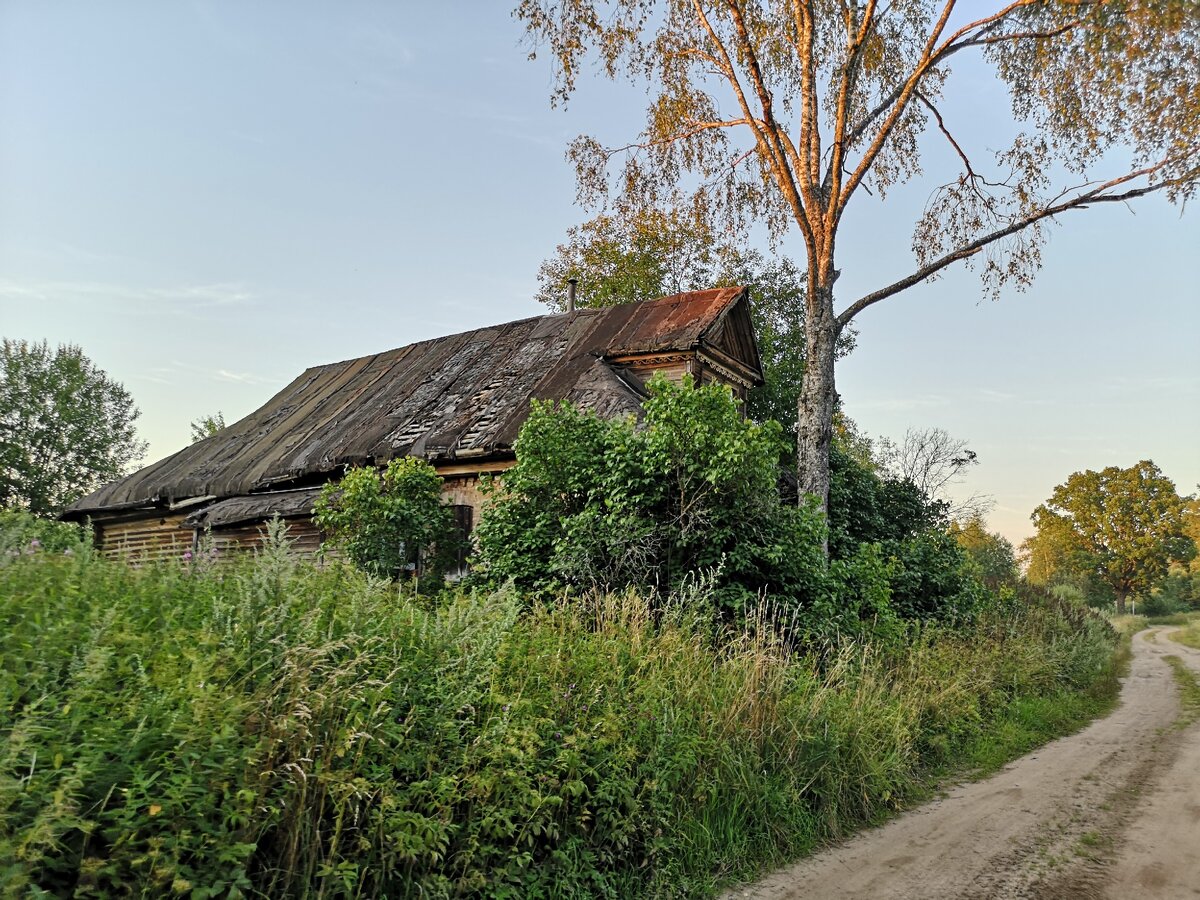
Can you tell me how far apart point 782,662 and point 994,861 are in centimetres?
198

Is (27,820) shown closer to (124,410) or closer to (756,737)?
(756,737)

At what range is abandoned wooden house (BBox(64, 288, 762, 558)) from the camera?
13711 mm

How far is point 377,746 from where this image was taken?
11.5 ft

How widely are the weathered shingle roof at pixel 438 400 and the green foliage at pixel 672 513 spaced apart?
350 cm

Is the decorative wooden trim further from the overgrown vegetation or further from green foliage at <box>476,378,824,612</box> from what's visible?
green foliage at <box>476,378,824,612</box>

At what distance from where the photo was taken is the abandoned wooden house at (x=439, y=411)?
13.7 m

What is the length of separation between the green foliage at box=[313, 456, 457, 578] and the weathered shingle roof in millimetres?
1593

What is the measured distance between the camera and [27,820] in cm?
256

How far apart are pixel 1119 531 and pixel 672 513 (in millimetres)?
51088

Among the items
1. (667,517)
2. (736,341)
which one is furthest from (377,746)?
(736,341)

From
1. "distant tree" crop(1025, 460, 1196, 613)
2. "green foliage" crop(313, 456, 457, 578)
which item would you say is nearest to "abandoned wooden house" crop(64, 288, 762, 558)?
"green foliage" crop(313, 456, 457, 578)

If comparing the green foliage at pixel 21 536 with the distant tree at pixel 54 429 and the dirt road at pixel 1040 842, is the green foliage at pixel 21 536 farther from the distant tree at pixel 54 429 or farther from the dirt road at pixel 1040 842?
the distant tree at pixel 54 429

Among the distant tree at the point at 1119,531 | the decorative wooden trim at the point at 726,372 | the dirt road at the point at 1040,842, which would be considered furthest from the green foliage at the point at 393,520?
the distant tree at the point at 1119,531

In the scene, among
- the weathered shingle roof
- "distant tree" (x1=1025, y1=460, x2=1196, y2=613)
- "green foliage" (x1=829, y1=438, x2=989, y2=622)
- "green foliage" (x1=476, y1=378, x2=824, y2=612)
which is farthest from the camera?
"distant tree" (x1=1025, y1=460, x2=1196, y2=613)
